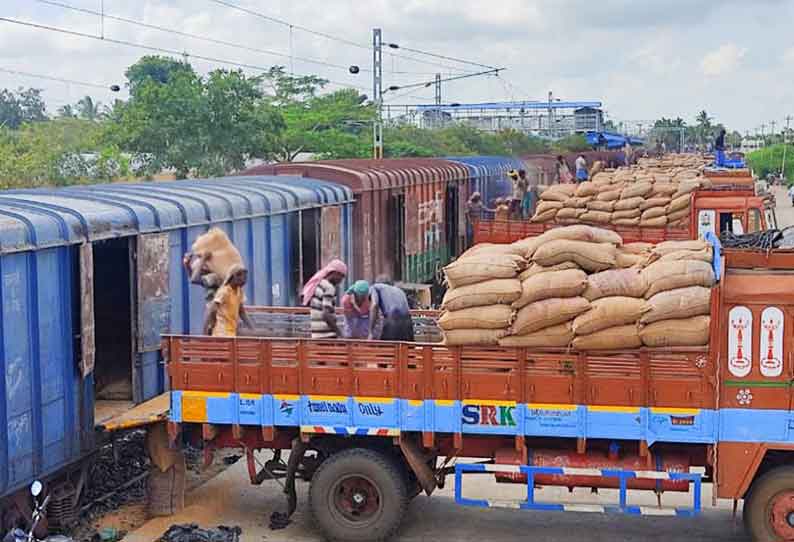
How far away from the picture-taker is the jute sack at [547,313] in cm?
720

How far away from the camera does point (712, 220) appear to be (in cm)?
1595

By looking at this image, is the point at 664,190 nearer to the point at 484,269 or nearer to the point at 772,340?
the point at 484,269

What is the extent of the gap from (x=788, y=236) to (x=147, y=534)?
550 centimetres

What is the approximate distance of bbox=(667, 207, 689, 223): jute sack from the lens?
16.8 m

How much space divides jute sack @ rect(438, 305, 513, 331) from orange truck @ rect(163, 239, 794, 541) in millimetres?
168

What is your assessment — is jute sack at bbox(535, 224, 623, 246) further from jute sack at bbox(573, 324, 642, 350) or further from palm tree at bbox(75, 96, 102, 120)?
palm tree at bbox(75, 96, 102, 120)

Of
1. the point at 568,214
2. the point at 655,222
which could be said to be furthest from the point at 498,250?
the point at 568,214

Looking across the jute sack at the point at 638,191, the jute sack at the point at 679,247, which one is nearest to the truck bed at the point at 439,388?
the jute sack at the point at 679,247

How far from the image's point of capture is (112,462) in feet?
30.0

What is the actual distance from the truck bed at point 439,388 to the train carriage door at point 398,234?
9.18 metres

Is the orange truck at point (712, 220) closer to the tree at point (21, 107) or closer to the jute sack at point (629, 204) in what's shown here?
the jute sack at point (629, 204)

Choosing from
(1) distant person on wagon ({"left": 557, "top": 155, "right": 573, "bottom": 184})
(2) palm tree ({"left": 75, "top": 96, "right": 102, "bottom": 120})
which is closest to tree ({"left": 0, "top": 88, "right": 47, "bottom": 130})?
(2) palm tree ({"left": 75, "top": 96, "right": 102, "bottom": 120})

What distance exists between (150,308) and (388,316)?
223 cm

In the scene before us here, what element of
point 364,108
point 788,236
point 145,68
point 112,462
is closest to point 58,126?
point 364,108
